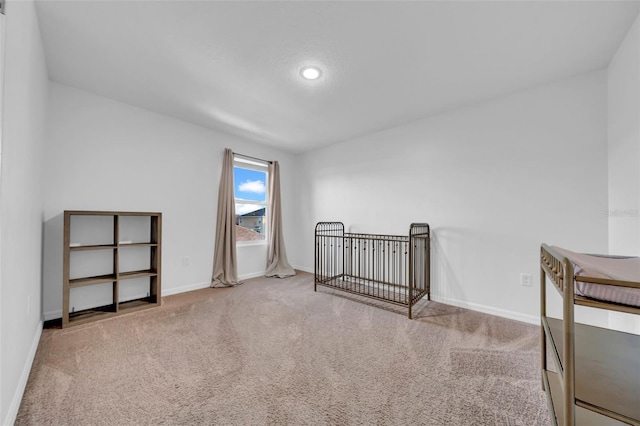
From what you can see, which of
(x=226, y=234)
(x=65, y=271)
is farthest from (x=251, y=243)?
(x=65, y=271)

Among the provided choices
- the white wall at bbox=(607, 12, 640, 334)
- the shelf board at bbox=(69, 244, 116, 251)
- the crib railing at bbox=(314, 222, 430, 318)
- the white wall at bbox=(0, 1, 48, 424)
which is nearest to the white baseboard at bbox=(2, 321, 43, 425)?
the white wall at bbox=(0, 1, 48, 424)

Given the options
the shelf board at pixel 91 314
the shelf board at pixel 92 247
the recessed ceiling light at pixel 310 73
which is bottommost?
the shelf board at pixel 91 314

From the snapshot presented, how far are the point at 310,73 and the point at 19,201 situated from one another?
2.18 meters

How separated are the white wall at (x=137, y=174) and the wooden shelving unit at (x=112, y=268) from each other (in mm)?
169

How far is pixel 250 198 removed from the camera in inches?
170

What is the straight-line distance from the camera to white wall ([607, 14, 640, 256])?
5.45 ft

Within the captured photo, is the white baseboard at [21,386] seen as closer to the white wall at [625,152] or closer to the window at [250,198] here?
the window at [250,198]

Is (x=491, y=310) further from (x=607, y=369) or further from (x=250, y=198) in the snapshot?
(x=250, y=198)

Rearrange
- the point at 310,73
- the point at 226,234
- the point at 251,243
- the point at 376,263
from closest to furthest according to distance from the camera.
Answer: the point at 310,73 → the point at 376,263 → the point at 226,234 → the point at 251,243

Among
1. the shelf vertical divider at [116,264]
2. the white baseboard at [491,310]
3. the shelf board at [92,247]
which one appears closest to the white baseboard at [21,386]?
the shelf vertical divider at [116,264]

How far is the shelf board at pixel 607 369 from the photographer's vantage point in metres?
0.83

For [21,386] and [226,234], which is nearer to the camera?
[21,386]

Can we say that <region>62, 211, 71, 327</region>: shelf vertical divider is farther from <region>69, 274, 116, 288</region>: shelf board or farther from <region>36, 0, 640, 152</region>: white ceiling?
<region>36, 0, 640, 152</region>: white ceiling

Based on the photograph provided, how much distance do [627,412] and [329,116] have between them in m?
3.12
